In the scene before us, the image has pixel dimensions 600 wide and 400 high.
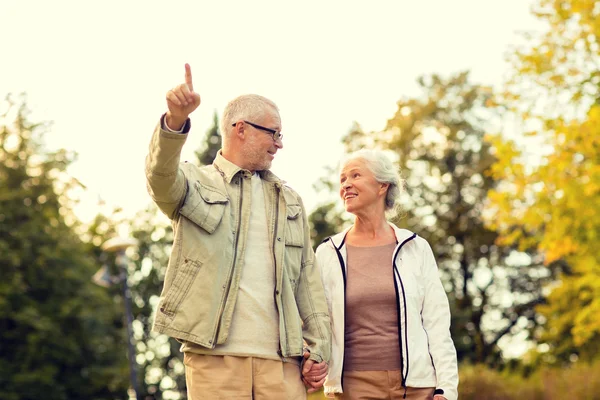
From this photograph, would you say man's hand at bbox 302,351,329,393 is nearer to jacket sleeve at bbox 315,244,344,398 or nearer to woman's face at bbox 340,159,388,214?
jacket sleeve at bbox 315,244,344,398

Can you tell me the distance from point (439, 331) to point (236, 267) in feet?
5.01

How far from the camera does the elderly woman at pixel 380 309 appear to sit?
561 centimetres

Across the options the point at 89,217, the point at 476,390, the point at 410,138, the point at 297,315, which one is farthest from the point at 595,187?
the point at 89,217

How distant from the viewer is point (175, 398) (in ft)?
120

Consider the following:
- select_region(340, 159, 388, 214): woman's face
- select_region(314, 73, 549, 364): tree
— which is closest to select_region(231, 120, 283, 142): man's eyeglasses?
select_region(340, 159, 388, 214): woman's face

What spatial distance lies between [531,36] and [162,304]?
52.4 ft

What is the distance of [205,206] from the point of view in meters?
4.77

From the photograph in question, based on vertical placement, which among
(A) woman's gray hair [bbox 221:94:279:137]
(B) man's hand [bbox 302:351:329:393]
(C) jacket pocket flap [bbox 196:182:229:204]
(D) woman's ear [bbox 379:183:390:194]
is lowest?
(B) man's hand [bbox 302:351:329:393]

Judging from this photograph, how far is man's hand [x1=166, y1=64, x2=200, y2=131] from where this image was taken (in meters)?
4.25

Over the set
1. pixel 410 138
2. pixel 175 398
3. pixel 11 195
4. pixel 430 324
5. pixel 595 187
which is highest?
pixel 410 138

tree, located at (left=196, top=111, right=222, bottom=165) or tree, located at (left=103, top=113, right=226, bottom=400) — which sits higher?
tree, located at (left=196, top=111, right=222, bottom=165)

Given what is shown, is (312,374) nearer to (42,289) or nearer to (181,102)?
(181,102)

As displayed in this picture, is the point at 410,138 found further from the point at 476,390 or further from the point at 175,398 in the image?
the point at 476,390

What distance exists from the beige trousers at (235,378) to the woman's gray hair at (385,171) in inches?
66.5
